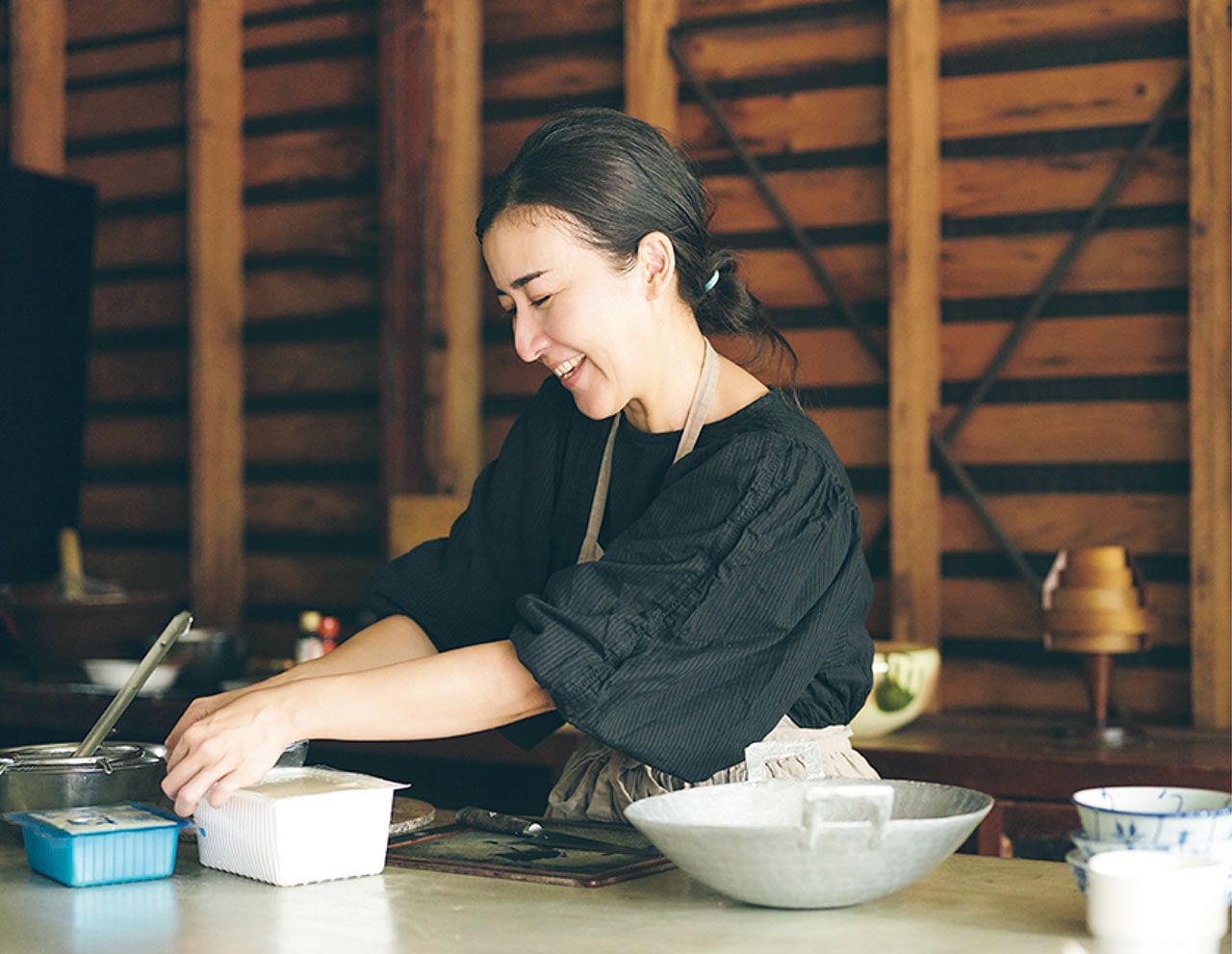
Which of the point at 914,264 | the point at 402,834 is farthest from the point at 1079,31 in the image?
the point at 402,834

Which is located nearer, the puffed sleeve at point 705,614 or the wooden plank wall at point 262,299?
the puffed sleeve at point 705,614

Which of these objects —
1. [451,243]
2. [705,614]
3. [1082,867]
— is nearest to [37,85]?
[451,243]

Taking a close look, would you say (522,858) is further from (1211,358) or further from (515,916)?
(1211,358)

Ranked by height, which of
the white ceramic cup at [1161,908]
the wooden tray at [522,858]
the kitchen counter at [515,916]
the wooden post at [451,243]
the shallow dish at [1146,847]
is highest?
the wooden post at [451,243]

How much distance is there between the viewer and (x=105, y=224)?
179 inches

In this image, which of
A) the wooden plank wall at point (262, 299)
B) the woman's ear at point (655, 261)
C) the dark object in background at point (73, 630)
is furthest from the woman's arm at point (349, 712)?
the wooden plank wall at point (262, 299)

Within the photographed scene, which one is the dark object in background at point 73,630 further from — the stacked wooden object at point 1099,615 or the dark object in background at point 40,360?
Result: the stacked wooden object at point 1099,615

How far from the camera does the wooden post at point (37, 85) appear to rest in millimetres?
4492

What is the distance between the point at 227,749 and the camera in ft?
5.00

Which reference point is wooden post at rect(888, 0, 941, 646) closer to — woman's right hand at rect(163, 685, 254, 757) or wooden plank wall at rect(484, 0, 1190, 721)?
wooden plank wall at rect(484, 0, 1190, 721)

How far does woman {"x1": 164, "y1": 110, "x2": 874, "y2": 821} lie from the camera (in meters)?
1.60

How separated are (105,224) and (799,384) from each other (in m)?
2.20

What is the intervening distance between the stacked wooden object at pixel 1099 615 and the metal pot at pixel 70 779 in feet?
6.15

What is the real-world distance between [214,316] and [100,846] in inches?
114
